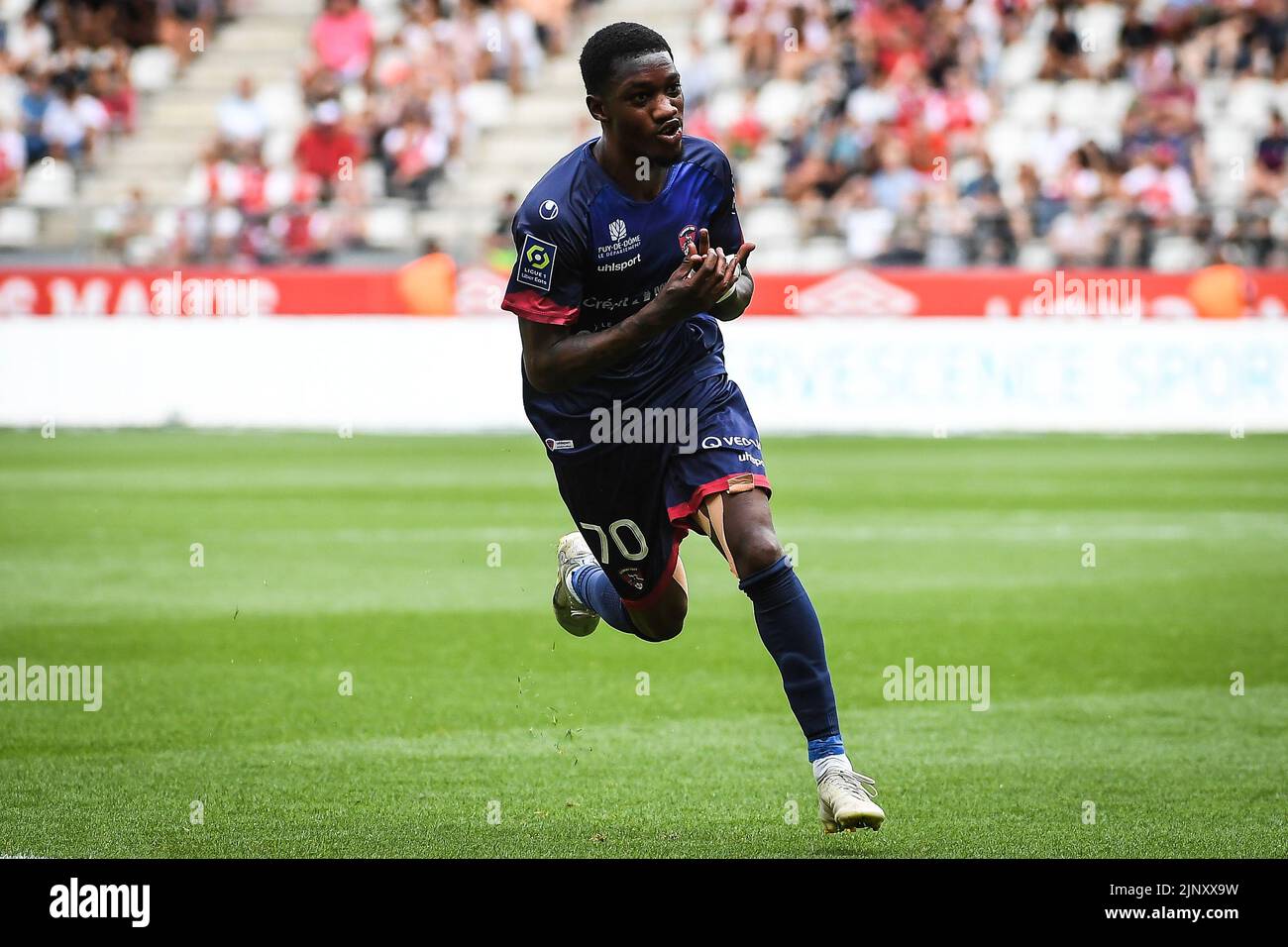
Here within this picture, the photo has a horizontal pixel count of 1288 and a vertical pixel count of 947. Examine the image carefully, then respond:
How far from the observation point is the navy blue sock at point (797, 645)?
229 inches

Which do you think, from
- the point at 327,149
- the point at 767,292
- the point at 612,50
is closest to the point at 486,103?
the point at 327,149

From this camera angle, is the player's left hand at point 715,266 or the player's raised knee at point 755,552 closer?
the player's left hand at point 715,266

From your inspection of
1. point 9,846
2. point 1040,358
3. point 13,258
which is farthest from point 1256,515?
point 13,258

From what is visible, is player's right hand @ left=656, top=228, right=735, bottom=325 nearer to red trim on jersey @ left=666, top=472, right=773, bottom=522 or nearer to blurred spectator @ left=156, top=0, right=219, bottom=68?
red trim on jersey @ left=666, top=472, right=773, bottom=522

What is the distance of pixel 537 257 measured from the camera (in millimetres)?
6016

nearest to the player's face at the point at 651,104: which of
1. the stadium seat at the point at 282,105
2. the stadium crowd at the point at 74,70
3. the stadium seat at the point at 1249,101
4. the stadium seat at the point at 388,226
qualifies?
the stadium seat at the point at 388,226

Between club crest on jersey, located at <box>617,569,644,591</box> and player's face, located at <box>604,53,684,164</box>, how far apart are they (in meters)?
1.53

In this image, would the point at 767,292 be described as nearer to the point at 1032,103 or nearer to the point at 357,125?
the point at 1032,103

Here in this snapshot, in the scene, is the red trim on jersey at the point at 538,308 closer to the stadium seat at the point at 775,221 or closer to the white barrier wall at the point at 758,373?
the white barrier wall at the point at 758,373

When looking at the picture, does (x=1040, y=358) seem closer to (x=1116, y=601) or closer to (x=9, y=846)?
(x=1116, y=601)

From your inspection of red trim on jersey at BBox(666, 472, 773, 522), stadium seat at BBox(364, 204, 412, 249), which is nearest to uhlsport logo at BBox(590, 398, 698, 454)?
red trim on jersey at BBox(666, 472, 773, 522)
